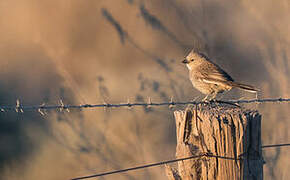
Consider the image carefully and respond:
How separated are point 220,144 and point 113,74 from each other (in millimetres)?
4735

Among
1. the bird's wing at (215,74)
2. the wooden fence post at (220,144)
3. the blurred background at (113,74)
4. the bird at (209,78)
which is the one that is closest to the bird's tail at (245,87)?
the bird at (209,78)

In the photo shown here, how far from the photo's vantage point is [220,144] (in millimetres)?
2592

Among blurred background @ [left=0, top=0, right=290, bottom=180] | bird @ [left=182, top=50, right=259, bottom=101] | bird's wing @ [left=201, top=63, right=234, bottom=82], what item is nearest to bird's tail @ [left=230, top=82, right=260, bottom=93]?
bird @ [left=182, top=50, right=259, bottom=101]

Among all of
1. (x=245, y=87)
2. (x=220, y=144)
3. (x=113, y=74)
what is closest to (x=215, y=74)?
(x=245, y=87)

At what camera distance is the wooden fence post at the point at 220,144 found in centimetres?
258

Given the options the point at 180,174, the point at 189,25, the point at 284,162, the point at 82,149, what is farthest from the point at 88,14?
the point at 180,174

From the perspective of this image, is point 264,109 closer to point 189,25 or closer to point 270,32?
point 270,32

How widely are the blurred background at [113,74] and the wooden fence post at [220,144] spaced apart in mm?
3244

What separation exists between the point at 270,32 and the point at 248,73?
84 centimetres

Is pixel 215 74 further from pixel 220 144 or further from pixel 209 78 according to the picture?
pixel 220 144

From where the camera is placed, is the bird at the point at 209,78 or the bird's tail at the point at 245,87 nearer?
the bird's tail at the point at 245,87

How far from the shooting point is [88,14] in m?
7.51

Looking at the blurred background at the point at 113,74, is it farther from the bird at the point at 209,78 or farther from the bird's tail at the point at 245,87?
the bird's tail at the point at 245,87

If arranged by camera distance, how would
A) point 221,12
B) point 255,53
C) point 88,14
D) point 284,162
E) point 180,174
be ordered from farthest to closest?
1. point 221,12
2. point 255,53
3. point 88,14
4. point 284,162
5. point 180,174
